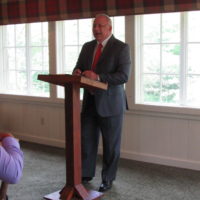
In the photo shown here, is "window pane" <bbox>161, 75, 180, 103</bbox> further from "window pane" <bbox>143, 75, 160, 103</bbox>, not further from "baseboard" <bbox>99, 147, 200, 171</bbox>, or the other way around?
"baseboard" <bbox>99, 147, 200, 171</bbox>

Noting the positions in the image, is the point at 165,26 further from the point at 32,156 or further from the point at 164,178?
the point at 32,156

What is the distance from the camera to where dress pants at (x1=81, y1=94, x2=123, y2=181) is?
3.31m

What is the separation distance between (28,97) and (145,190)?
2473 millimetres

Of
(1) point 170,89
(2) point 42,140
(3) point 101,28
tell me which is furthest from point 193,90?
(2) point 42,140

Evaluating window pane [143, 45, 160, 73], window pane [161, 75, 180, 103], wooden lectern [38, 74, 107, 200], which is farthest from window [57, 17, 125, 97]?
wooden lectern [38, 74, 107, 200]

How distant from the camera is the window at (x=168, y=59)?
396 centimetres

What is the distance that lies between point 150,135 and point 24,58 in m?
2.28

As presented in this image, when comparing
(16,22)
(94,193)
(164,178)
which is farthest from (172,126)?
(16,22)

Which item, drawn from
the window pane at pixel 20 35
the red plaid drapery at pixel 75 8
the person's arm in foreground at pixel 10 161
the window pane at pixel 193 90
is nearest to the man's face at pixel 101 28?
the red plaid drapery at pixel 75 8

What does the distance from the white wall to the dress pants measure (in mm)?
904

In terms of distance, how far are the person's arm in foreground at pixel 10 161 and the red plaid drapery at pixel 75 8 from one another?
2624 mm

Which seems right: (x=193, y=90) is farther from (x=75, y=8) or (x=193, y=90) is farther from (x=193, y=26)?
(x=75, y=8)

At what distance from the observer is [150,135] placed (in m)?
4.20

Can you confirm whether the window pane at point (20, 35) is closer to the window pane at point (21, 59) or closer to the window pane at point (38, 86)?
the window pane at point (21, 59)
